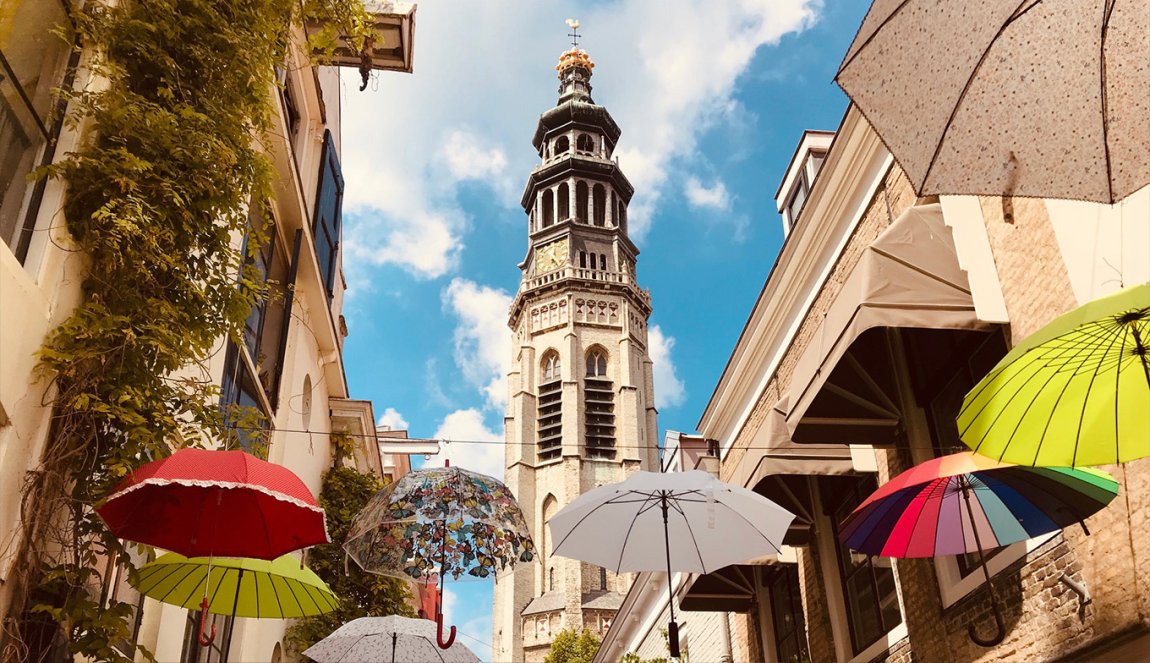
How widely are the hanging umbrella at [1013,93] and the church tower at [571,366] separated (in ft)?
154

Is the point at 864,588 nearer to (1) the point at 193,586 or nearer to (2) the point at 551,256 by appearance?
(1) the point at 193,586

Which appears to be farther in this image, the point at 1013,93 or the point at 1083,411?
the point at 1083,411

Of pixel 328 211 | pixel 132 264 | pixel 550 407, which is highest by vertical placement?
pixel 550 407

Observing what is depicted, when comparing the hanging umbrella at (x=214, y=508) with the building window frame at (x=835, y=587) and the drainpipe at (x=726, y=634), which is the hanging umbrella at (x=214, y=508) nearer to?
the building window frame at (x=835, y=587)

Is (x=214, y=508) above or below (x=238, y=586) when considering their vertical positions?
above

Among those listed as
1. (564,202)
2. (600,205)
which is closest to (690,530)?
(564,202)

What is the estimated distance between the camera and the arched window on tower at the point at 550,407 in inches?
2174

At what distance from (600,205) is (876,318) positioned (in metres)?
56.3

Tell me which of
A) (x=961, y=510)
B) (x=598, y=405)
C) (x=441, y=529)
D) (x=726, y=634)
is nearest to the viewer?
(x=961, y=510)

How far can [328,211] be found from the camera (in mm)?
14000

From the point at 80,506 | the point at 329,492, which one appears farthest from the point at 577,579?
→ the point at 80,506

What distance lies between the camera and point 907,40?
356 centimetres

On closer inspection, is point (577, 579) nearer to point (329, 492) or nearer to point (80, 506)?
point (329, 492)

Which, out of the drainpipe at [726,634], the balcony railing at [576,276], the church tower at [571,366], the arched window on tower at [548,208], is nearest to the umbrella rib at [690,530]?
the drainpipe at [726,634]
